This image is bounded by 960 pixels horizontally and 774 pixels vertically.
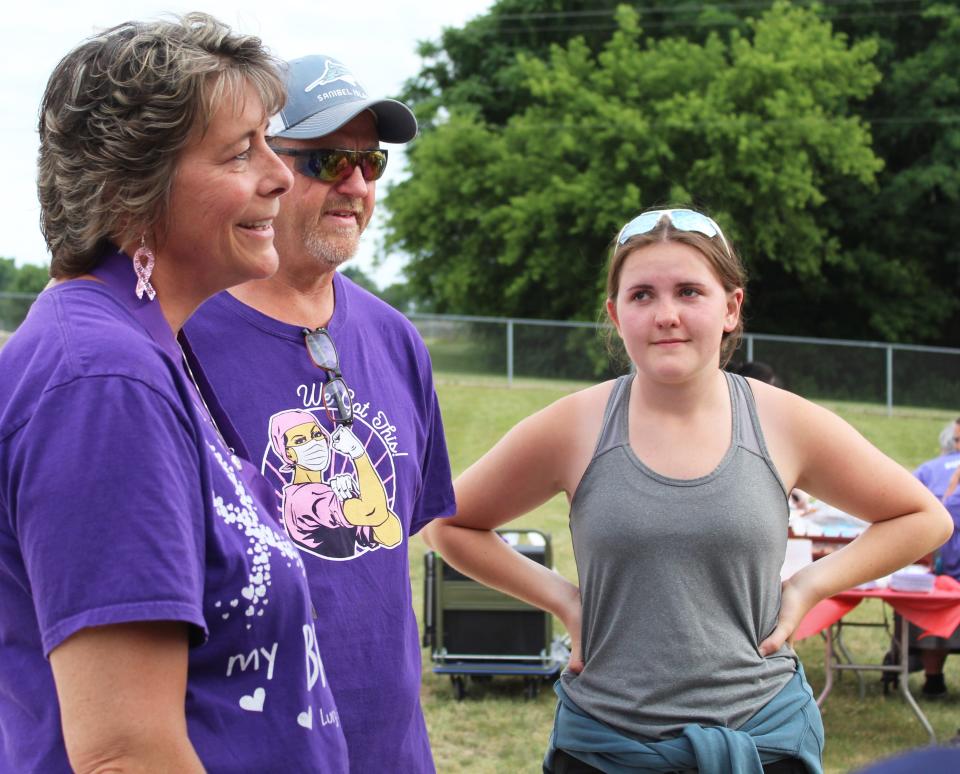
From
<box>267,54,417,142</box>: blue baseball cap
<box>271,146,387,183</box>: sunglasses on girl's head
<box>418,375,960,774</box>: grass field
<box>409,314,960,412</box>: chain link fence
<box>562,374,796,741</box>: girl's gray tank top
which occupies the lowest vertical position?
<box>409,314,960,412</box>: chain link fence

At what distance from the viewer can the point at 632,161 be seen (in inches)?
1193

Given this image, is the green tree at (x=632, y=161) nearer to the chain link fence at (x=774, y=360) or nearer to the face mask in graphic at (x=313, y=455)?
the chain link fence at (x=774, y=360)

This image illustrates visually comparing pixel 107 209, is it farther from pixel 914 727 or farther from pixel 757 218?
pixel 757 218

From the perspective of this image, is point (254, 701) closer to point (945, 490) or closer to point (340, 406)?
point (340, 406)

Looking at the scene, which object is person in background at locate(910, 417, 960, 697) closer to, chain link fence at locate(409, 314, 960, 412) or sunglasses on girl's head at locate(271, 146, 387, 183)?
sunglasses on girl's head at locate(271, 146, 387, 183)

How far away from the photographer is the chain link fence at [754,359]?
2248 centimetres

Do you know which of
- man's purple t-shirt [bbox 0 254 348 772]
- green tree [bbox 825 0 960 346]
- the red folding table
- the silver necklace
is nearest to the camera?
man's purple t-shirt [bbox 0 254 348 772]

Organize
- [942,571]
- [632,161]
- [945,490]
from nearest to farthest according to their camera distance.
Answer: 1. [942,571]
2. [945,490]
3. [632,161]

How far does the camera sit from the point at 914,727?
21.9 ft

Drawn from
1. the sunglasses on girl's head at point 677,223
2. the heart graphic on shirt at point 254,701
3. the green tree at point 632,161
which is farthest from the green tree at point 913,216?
the heart graphic on shirt at point 254,701

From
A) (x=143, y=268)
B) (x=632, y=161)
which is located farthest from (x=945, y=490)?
(x=632, y=161)

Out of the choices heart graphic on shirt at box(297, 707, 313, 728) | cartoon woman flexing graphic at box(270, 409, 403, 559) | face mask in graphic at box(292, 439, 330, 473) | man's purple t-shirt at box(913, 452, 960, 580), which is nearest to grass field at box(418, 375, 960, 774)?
man's purple t-shirt at box(913, 452, 960, 580)

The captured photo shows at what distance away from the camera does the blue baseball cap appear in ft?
7.98

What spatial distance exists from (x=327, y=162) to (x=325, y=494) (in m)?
0.74
